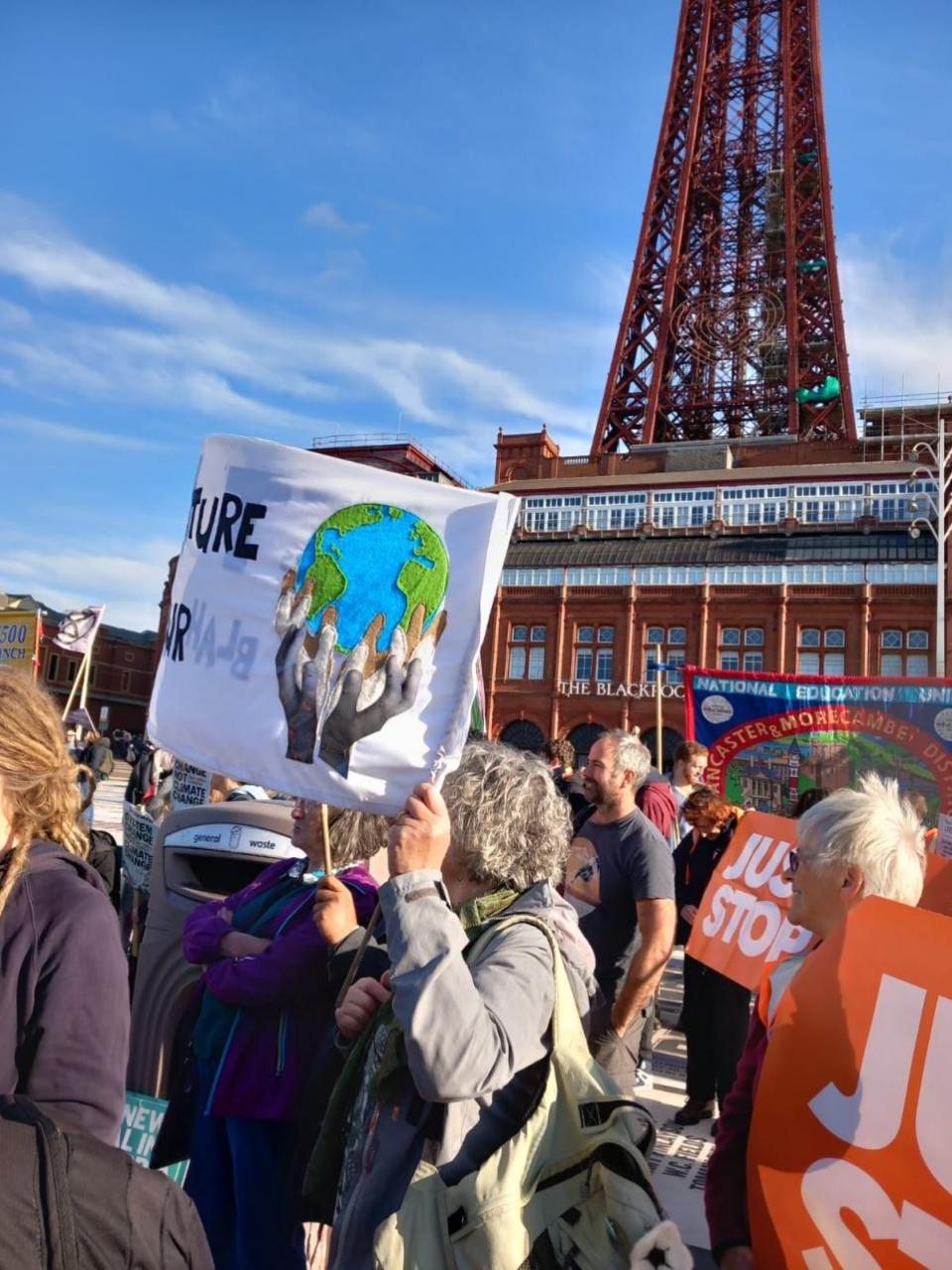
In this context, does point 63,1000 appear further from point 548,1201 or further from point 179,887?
point 179,887

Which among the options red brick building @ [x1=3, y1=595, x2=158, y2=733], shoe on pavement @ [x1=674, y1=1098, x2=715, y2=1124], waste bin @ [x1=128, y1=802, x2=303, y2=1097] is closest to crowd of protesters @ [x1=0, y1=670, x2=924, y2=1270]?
waste bin @ [x1=128, y1=802, x2=303, y2=1097]

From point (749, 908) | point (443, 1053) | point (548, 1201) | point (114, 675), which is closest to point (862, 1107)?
point (548, 1201)

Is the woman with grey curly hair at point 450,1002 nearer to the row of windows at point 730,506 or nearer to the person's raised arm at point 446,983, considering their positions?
the person's raised arm at point 446,983

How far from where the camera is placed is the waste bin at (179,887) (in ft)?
11.8

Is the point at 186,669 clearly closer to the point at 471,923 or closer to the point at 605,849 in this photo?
the point at 471,923

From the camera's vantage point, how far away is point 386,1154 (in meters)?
1.84

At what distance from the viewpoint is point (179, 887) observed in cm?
368

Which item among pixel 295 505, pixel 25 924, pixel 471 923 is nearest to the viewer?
pixel 25 924

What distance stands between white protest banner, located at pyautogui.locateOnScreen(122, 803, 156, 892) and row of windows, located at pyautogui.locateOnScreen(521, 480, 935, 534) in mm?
34317

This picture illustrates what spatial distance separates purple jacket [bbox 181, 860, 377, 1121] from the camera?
8.38 feet

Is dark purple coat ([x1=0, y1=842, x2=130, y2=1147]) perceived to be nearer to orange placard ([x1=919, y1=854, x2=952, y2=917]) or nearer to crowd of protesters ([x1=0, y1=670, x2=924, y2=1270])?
crowd of protesters ([x1=0, y1=670, x2=924, y2=1270])

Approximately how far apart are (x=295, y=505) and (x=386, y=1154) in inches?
71.5

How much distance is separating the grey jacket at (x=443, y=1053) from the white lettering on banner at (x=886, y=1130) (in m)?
0.53

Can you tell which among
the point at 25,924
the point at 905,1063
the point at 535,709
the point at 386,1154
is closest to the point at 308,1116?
the point at 386,1154
